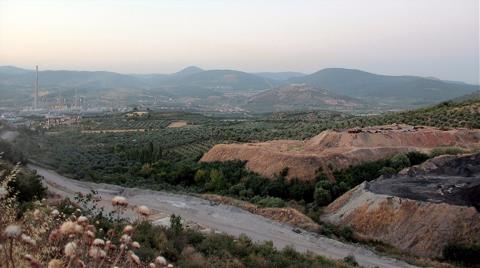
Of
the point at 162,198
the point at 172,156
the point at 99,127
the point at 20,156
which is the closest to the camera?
the point at 162,198

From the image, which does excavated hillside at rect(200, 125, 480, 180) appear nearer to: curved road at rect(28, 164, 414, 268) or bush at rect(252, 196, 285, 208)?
bush at rect(252, 196, 285, 208)

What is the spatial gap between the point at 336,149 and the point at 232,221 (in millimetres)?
14814

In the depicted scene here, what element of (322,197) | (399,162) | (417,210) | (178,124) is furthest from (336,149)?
(178,124)

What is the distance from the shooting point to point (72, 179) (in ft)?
136

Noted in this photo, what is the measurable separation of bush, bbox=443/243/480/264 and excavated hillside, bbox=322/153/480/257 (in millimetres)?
544

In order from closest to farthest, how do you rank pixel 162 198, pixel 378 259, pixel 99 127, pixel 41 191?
pixel 378 259 → pixel 41 191 → pixel 162 198 → pixel 99 127

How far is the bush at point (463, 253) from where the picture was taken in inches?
859

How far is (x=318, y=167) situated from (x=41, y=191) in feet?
62.8

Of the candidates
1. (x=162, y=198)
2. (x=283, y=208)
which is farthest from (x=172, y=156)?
(x=283, y=208)

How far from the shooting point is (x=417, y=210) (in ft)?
81.4

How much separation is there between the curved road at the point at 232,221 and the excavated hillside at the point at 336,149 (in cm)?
746

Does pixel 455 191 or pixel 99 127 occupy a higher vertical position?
pixel 455 191

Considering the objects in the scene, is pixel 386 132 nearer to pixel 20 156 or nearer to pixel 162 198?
pixel 162 198

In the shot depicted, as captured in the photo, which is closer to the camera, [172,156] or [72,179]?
[72,179]
